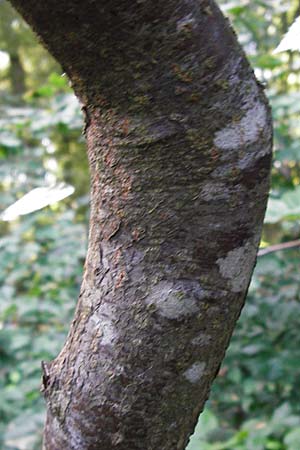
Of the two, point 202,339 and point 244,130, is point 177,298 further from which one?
point 244,130

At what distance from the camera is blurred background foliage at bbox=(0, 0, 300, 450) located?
4.20 feet

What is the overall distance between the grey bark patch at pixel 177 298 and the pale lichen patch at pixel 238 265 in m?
0.03

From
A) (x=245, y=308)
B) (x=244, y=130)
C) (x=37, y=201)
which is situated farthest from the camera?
(x=245, y=308)

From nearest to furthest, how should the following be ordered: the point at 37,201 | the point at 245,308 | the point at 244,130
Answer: the point at 244,130
the point at 37,201
the point at 245,308

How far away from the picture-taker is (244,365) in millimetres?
1518

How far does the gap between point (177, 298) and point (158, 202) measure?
8 cm

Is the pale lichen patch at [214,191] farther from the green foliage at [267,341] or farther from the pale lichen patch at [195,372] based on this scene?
the green foliage at [267,341]

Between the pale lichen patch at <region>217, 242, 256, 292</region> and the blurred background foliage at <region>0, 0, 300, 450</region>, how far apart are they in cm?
46

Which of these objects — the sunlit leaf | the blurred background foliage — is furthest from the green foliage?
the sunlit leaf

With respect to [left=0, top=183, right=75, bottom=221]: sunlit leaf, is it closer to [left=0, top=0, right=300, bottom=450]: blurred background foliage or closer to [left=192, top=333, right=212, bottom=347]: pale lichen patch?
[left=192, top=333, right=212, bottom=347]: pale lichen patch

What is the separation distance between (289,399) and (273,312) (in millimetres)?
276

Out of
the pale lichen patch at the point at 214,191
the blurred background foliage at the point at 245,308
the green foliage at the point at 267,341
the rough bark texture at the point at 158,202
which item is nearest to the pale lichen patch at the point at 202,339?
the rough bark texture at the point at 158,202

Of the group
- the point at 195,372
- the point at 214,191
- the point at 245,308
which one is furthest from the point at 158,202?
the point at 245,308

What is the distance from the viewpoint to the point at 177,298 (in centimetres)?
46
